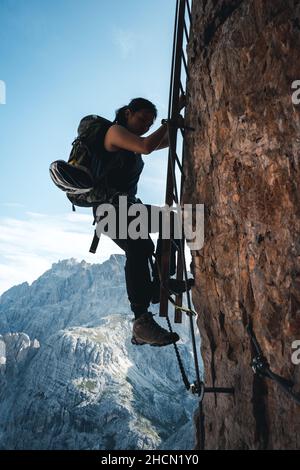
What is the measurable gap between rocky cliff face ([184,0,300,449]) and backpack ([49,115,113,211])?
1.88 m

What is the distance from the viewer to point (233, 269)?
5.73 metres

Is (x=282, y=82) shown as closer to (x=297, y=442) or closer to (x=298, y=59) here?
(x=298, y=59)

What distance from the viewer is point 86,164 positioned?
211 inches

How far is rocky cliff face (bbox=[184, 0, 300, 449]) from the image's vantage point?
4543 mm

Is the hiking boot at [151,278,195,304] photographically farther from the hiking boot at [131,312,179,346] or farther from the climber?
the hiking boot at [131,312,179,346]

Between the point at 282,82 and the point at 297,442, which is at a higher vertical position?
the point at 282,82

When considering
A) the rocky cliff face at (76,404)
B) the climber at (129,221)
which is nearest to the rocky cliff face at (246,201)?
A: the climber at (129,221)

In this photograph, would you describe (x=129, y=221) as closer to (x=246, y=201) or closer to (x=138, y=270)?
(x=138, y=270)

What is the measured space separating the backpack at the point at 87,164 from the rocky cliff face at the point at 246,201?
6.03 feet

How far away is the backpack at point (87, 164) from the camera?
5.27 metres

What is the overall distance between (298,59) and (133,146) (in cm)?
243

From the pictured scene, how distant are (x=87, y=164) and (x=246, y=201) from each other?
8.28ft
